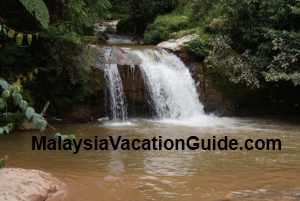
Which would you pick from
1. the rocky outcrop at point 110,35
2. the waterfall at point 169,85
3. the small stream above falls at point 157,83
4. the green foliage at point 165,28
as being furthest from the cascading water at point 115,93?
the rocky outcrop at point 110,35

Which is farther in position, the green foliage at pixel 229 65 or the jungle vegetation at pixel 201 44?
the green foliage at pixel 229 65

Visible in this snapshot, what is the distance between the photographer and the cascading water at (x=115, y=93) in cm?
1398

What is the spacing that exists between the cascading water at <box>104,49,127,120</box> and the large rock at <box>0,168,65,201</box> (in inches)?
274

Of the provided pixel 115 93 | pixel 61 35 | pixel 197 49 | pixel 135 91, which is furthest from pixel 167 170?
pixel 197 49

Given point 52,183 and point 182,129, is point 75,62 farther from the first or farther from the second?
point 52,183

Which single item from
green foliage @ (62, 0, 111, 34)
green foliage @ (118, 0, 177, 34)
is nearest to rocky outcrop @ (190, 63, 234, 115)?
green foliage @ (62, 0, 111, 34)

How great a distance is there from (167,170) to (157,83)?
22.1 feet

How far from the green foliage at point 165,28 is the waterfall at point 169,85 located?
2.92m

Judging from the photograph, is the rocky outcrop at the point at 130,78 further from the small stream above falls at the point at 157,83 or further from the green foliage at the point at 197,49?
the green foliage at the point at 197,49

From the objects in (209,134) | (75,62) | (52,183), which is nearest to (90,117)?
(75,62)

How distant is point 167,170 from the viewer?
8094mm

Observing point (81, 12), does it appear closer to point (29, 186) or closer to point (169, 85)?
point (169, 85)

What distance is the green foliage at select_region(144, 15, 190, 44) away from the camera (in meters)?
18.4

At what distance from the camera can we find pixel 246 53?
49.9 feet
